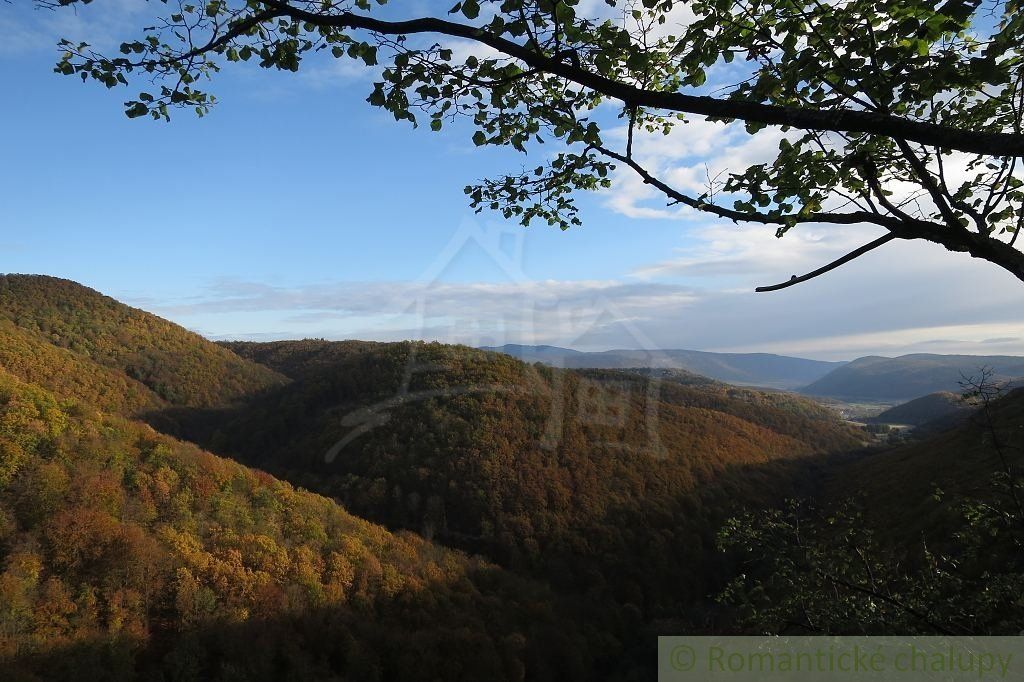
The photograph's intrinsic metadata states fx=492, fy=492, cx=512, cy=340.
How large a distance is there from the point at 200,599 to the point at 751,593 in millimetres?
22926

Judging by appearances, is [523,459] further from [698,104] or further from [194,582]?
[698,104]

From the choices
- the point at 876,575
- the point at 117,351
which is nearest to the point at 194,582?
the point at 876,575

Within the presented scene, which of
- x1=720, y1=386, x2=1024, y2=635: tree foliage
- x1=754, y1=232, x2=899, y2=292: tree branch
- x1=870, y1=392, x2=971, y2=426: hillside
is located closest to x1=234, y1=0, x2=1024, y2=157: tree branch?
x1=754, y1=232, x2=899, y2=292: tree branch

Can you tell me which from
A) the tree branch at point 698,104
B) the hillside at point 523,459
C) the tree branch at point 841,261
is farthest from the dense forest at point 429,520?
the tree branch at point 698,104

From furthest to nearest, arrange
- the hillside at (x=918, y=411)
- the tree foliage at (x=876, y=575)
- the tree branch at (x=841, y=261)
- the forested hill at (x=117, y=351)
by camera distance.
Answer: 1. the hillside at (x=918, y=411)
2. the forested hill at (x=117, y=351)
3. the tree foliage at (x=876, y=575)
4. the tree branch at (x=841, y=261)

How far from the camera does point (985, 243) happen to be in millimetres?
3135

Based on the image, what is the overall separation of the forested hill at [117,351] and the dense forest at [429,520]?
752 mm

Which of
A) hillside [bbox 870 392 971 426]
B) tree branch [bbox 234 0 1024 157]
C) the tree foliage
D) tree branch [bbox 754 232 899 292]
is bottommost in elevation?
hillside [bbox 870 392 971 426]

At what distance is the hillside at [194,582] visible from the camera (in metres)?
17.7

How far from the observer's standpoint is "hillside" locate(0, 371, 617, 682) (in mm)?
17656

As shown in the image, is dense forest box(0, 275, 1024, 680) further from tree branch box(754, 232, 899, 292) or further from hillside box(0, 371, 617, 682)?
tree branch box(754, 232, 899, 292)

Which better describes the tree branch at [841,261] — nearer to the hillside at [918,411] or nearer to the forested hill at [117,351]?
the forested hill at [117,351]

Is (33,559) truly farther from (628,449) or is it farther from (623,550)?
(628,449)

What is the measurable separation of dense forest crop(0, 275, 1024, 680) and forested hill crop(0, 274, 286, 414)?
2.47 ft
